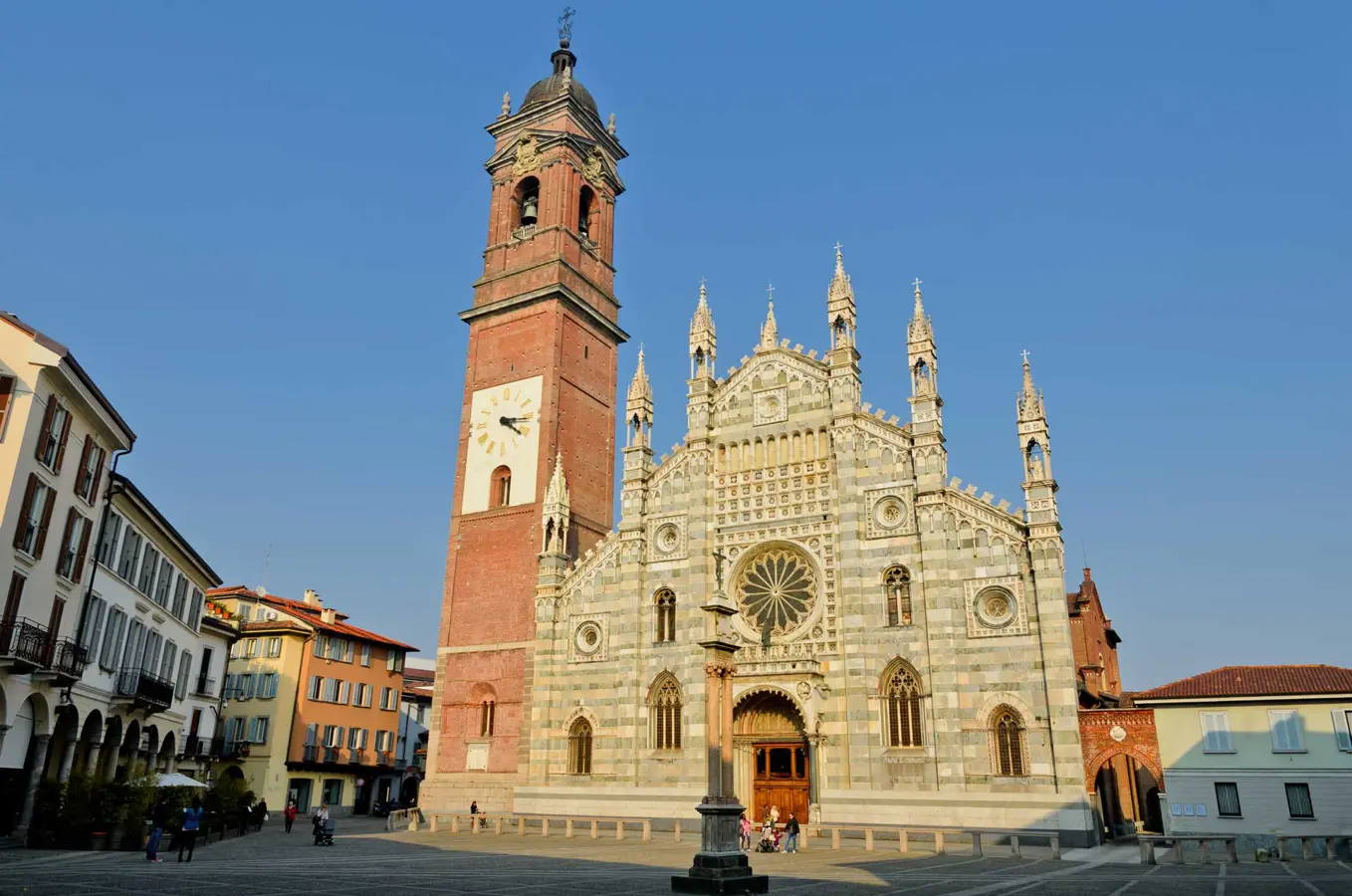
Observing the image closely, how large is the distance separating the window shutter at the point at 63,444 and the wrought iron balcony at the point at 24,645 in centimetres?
436

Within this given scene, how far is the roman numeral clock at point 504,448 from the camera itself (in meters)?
45.2

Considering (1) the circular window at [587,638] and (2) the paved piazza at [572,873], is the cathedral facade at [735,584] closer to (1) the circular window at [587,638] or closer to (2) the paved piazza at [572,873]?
(1) the circular window at [587,638]

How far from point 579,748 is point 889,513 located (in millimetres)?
15514

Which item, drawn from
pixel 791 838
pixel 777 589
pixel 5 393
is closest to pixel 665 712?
pixel 777 589

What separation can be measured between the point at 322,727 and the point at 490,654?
21576 mm

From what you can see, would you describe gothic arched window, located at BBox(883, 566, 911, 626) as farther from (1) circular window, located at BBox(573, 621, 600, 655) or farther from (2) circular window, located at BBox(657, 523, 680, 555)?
(1) circular window, located at BBox(573, 621, 600, 655)

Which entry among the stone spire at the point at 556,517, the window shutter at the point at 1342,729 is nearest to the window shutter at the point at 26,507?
the stone spire at the point at 556,517

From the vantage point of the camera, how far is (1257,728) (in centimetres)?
3180

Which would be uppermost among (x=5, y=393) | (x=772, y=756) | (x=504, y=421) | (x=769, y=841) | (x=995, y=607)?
(x=504, y=421)

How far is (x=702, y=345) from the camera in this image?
4303cm

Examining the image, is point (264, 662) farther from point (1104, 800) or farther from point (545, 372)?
point (1104, 800)

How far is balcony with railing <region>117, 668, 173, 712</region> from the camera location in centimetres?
3488

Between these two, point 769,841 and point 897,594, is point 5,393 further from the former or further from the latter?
point 897,594

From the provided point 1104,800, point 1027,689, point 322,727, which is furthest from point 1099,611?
point 322,727
